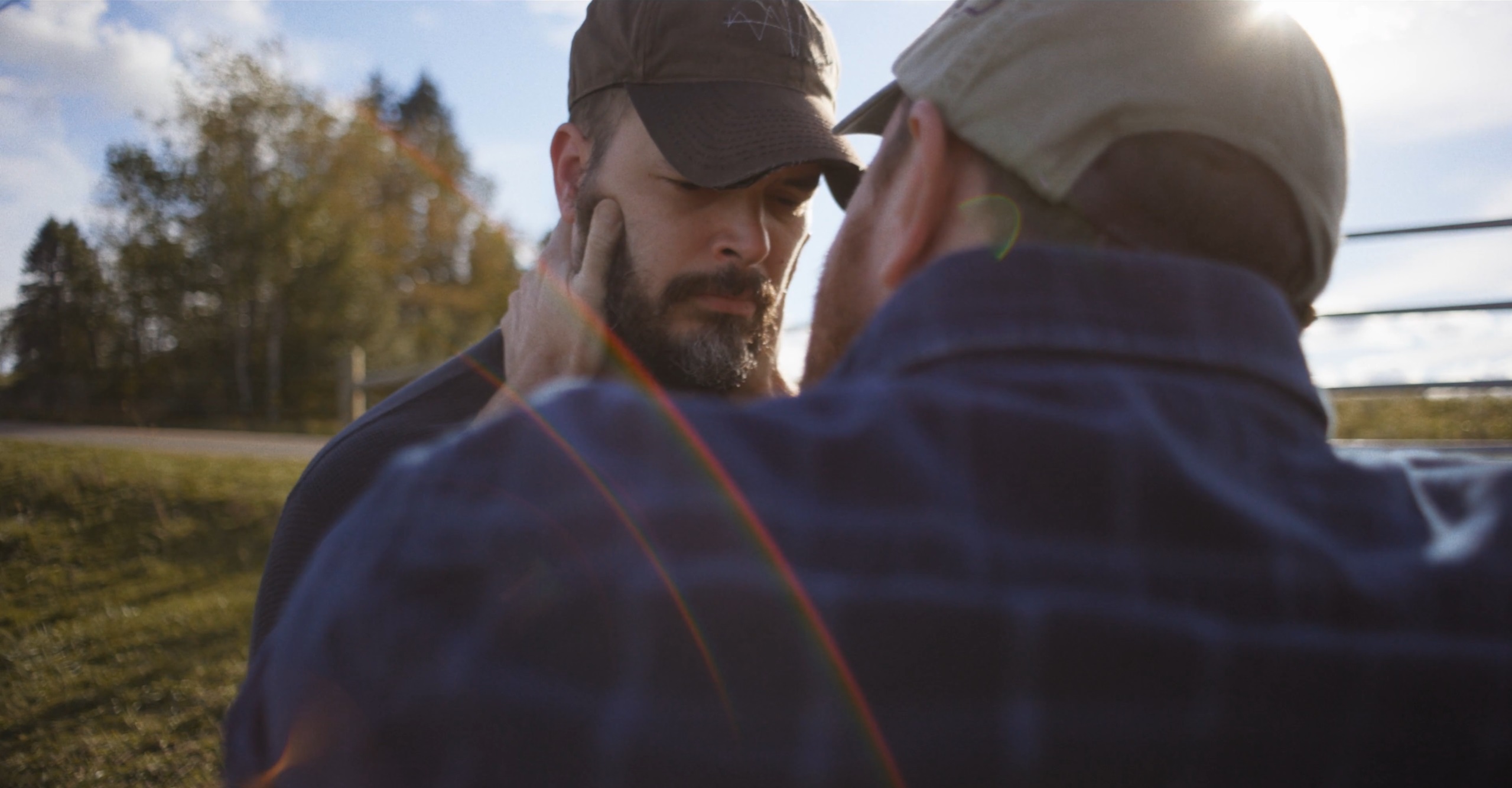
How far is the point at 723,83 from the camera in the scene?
7.70 ft

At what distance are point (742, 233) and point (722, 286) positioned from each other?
154mm

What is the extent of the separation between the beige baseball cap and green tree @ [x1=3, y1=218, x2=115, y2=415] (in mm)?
18175

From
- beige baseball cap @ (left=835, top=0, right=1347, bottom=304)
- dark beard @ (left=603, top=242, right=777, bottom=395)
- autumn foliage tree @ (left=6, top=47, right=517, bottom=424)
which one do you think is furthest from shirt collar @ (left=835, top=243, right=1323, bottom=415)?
autumn foliage tree @ (left=6, top=47, right=517, bottom=424)

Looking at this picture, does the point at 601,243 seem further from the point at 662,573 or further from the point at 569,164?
the point at 662,573

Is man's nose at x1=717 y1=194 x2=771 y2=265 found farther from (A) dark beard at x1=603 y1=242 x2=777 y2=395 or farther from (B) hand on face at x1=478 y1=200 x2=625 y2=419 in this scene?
(B) hand on face at x1=478 y1=200 x2=625 y2=419

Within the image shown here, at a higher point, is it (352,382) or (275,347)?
(275,347)

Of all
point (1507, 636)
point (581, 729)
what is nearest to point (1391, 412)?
point (1507, 636)

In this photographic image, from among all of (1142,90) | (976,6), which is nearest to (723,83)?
(976,6)

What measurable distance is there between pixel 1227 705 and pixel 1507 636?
0.24 m

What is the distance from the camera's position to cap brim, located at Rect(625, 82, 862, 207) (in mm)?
2217

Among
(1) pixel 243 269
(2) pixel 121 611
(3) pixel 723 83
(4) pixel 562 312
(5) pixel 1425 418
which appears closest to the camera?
(4) pixel 562 312

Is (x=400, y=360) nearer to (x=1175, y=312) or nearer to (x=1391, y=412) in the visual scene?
(x=1391, y=412)

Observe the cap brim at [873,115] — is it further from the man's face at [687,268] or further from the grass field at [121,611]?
the grass field at [121,611]

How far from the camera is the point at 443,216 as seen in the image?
37.0m
